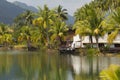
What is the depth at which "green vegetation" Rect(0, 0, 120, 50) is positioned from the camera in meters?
46.7

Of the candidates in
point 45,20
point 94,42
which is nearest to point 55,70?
point 94,42

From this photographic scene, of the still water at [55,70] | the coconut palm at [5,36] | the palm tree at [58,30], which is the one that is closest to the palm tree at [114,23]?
the still water at [55,70]

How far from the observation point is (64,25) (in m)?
67.6

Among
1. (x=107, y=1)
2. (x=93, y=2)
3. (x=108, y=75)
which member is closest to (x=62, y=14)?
(x=93, y=2)

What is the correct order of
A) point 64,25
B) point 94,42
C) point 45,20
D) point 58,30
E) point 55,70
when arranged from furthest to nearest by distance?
point 45,20, point 64,25, point 58,30, point 94,42, point 55,70

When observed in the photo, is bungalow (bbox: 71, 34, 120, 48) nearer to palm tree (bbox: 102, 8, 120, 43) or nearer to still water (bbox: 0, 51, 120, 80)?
palm tree (bbox: 102, 8, 120, 43)

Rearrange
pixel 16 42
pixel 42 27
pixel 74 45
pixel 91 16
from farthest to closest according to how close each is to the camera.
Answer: pixel 16 42 < pixel 42 27 < pixel 74 45 < pixel 91 16

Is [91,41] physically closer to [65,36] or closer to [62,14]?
[65,36]

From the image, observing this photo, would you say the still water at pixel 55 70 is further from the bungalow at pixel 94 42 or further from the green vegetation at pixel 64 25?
the bungalow at pixel 94 42

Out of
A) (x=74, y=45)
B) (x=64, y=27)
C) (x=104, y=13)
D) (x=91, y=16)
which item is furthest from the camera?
(x=64, y=27)

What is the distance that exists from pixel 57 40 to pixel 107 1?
15.3 metres

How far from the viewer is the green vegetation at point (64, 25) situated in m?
46.7

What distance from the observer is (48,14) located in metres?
70.4

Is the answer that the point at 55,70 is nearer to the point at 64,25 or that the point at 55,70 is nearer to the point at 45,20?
the point at 64,25
